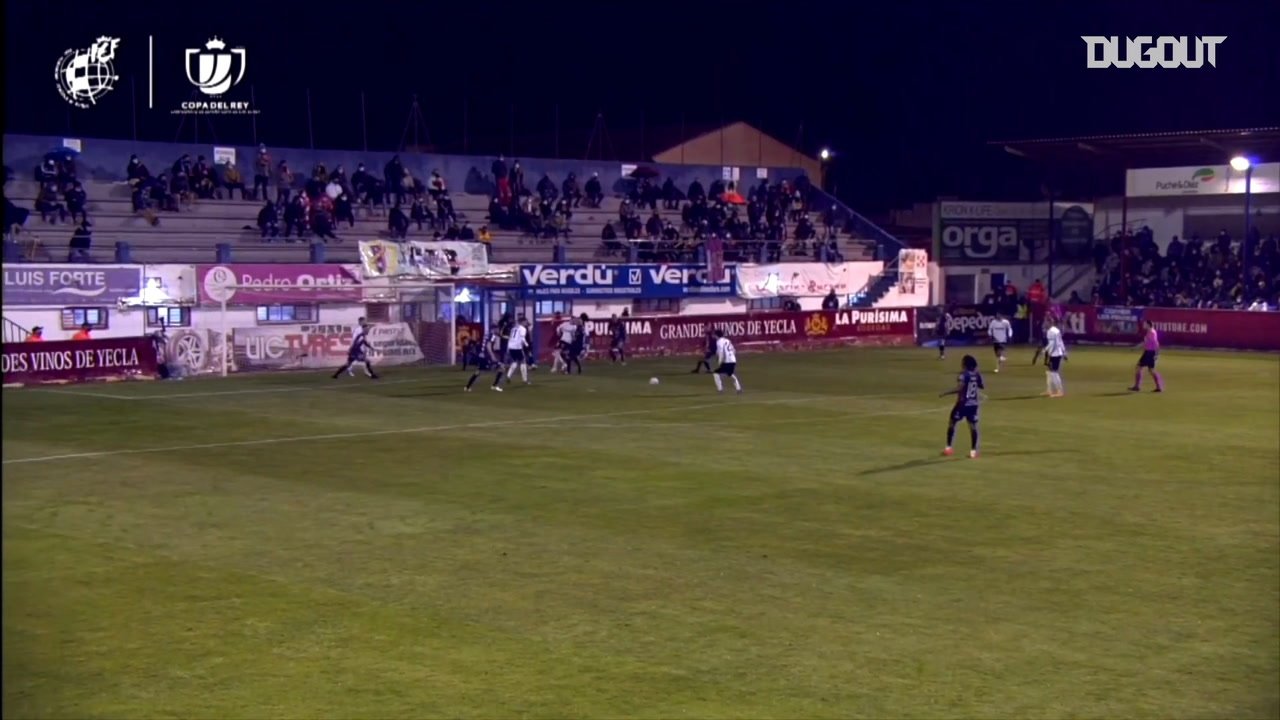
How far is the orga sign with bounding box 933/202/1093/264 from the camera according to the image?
68.2 m

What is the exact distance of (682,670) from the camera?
10750 mm

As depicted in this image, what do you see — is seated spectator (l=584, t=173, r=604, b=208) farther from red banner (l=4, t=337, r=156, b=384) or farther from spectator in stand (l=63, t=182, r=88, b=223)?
red banner (l=4, t=337, r=156, b=384)

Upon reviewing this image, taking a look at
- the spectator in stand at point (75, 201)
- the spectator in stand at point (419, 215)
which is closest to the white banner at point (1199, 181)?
the spectator in stand at point (419, 215)

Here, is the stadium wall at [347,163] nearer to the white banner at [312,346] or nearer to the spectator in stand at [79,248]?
the spectator in stand at [79,248]

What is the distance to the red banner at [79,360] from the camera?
3653 centimetres

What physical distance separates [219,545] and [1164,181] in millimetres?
60931

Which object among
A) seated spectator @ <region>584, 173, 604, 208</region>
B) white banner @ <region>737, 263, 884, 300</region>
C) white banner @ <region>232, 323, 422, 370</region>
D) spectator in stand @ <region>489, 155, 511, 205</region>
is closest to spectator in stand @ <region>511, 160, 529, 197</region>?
spectator in stand @ <region>489, 155, 511, 205</region>

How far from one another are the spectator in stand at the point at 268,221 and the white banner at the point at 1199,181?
133 ft

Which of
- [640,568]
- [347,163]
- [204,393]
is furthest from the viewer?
[347,163]

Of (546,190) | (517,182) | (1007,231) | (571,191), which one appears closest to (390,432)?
(517,182)

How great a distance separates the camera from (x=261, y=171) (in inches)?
2021

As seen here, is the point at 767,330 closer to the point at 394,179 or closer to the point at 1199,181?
the point at 394,179

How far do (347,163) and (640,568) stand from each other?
43048mm

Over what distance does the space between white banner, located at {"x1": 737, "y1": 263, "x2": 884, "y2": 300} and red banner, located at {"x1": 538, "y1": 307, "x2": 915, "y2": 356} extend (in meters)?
2.89
